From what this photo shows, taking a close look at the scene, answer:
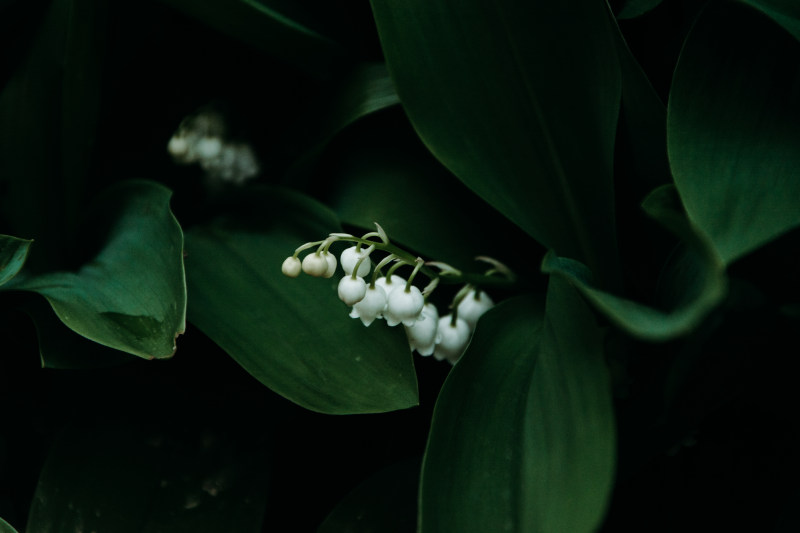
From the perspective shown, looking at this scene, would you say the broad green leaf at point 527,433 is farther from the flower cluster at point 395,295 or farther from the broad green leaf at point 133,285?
the broad green leaf at point 133,285

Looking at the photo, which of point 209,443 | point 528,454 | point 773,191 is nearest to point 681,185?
point 773,191

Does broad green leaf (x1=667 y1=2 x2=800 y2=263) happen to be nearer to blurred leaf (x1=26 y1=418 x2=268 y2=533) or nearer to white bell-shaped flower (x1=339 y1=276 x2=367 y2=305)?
white bell-shaped flower (x1=339 y1=276 x2=367 y2=305)

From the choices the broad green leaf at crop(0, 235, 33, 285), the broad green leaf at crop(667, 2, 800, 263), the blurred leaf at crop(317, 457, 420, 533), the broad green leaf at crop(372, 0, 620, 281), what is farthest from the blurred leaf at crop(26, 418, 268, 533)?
the broad green leaf at crop(667, 2, 800, 263)

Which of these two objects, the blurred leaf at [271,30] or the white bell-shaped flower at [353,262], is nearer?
the white bell-shaped flower at [353,262]

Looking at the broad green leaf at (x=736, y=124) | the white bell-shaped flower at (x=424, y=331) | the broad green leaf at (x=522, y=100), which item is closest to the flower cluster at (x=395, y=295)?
the white bell-shaped flower at (x=424, y=331)

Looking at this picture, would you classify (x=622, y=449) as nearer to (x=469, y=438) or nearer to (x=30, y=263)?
(x=469, y=438)

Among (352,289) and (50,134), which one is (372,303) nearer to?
(352,289)
